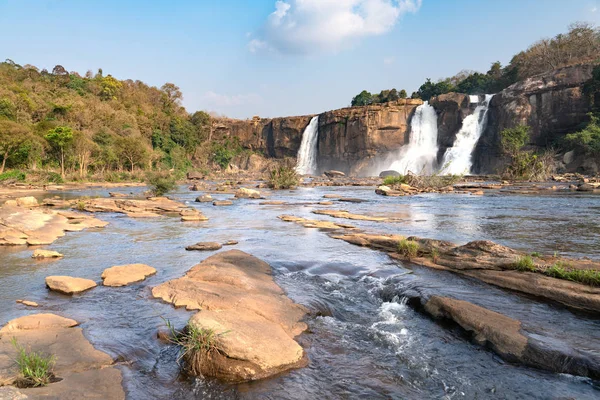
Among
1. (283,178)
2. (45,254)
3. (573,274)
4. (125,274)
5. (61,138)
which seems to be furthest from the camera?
(61,138)

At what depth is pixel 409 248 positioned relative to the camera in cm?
881

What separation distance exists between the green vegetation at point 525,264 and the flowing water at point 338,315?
0.78m

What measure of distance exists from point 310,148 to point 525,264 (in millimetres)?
72435

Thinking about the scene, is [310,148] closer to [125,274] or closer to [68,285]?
[125,274]

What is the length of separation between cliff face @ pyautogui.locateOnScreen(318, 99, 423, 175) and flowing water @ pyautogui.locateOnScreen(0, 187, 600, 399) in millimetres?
54997

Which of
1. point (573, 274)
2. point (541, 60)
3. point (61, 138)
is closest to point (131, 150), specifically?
point (61, 138)

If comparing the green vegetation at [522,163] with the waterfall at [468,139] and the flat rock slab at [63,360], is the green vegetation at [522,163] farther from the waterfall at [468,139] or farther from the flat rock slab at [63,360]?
the flat rock slab at [63,360]

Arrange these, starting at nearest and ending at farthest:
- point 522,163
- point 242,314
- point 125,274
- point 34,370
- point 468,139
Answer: point 34,370
point 242,314
point 125,274
point 522,163
point 468,139

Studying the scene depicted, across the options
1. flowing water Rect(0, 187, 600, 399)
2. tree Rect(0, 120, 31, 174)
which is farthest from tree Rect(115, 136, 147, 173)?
flowing water Rect(0, 187, 600, 399)

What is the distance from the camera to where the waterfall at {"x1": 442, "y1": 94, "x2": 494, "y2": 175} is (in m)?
55.8

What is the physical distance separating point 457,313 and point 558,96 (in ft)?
186

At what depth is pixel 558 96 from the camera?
163ft

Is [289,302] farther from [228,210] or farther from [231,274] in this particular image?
[228,210]

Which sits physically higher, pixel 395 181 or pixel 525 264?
pixel 395 181
